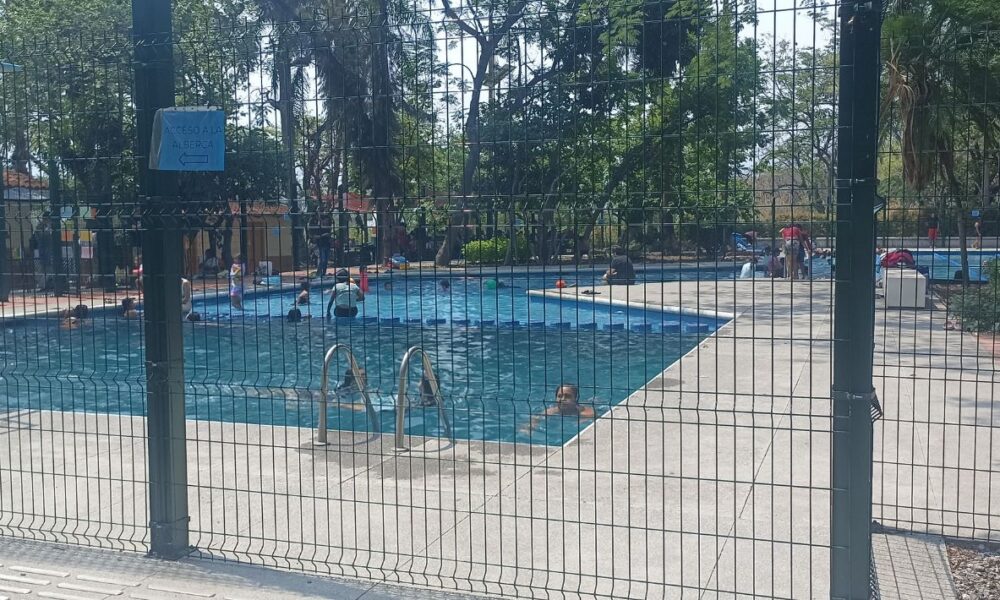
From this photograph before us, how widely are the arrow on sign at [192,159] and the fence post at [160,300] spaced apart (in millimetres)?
178

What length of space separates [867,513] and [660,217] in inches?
56.3

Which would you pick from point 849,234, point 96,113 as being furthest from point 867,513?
point 96,113

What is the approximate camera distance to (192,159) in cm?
467

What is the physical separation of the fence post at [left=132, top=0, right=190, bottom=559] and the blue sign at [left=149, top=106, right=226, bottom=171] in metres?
0.14

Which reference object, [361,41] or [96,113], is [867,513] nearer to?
[361,41]

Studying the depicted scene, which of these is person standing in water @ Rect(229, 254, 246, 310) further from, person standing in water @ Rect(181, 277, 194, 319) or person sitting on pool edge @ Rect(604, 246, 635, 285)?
person sitting on pool edge @ Rect(604, 246, 635, 285)

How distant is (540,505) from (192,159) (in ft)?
9.19

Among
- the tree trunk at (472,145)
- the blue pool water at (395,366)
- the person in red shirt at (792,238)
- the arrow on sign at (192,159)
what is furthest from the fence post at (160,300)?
the blue pool water at (395,366)

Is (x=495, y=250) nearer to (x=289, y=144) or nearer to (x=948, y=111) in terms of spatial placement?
(x=289, y=144)

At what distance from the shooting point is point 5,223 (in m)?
5.51

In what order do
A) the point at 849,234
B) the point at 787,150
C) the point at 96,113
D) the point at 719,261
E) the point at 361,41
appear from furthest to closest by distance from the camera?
the point at 96,113
the point at 361,41
the point at 719,261
the point at 787,150
the point at 849,234

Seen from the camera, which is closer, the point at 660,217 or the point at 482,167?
the point at 660,217

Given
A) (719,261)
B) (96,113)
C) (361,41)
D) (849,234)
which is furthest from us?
(96,113)

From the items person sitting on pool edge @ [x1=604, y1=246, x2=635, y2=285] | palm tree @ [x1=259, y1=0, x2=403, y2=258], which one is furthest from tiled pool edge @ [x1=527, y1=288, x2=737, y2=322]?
palm tree @ [x1=259, y1=0, x2=403, y2=258]
